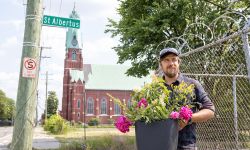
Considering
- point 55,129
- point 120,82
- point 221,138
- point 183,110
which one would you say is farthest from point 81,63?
point 183,110

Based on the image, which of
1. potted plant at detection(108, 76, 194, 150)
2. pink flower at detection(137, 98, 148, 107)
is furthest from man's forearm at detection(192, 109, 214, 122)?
pink flower at detection(137, 98, 148, 107)

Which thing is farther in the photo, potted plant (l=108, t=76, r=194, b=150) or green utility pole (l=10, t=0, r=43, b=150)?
green utility pole (l=10, t=0, r=43, b=150)

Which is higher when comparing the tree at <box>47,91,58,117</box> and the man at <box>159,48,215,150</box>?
the tree at <box>47,91,58,117</box>

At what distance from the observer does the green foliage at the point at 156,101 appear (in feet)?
8.34

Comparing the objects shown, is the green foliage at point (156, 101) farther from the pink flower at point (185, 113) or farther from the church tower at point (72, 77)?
the church tower at point (72, 77)

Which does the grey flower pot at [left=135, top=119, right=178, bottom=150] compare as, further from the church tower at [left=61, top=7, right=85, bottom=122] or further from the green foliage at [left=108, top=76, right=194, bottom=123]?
the church tower at [left=61, top=7, right=85, bottom=122]

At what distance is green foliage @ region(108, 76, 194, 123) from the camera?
2541 millimetres

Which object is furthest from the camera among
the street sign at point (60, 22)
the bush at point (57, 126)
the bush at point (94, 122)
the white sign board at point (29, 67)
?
the bush at point (94, 122)

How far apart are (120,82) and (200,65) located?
2958 inches

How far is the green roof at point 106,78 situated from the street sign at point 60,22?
246ft

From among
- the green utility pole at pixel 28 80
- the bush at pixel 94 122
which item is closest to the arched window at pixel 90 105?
the bush at pixel 94 122

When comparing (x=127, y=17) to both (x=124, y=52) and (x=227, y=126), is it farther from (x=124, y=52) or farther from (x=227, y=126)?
(x=227, y=126)

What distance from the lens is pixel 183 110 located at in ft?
8.48

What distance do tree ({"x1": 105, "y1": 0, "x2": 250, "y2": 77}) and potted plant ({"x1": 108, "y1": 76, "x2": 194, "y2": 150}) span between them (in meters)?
12.4
